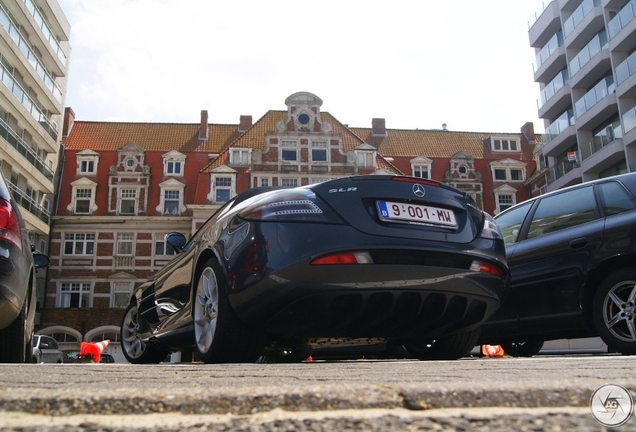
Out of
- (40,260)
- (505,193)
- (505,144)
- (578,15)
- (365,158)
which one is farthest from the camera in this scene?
(505,144)

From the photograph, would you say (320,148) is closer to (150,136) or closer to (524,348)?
(150,136)

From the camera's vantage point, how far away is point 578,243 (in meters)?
5.43

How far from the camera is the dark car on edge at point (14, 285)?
435cm

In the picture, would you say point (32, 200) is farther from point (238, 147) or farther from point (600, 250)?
point (600, 250)

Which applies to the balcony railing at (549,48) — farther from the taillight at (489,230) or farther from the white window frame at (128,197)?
the taillight at (489,230)

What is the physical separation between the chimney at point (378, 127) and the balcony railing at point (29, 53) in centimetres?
2245

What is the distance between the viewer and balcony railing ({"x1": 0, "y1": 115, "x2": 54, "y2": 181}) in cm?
2908

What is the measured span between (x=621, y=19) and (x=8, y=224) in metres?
30.9

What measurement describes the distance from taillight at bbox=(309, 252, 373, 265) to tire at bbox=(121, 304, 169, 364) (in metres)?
2.73

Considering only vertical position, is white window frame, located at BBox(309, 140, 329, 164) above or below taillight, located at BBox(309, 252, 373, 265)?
above

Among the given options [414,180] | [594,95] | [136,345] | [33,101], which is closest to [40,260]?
[136,345]

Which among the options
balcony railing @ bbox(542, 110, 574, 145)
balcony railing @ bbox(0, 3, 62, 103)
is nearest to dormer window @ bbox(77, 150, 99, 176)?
balcony railing @ bbox(0, 3, 62, 103)

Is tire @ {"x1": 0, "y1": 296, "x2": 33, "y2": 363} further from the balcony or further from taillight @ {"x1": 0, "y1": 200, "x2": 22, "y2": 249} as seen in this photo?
the balcony

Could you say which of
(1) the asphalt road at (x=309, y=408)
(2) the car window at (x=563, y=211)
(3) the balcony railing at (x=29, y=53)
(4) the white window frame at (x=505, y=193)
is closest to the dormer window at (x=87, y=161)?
(3) the balcony railing at (x=29, y=53)
